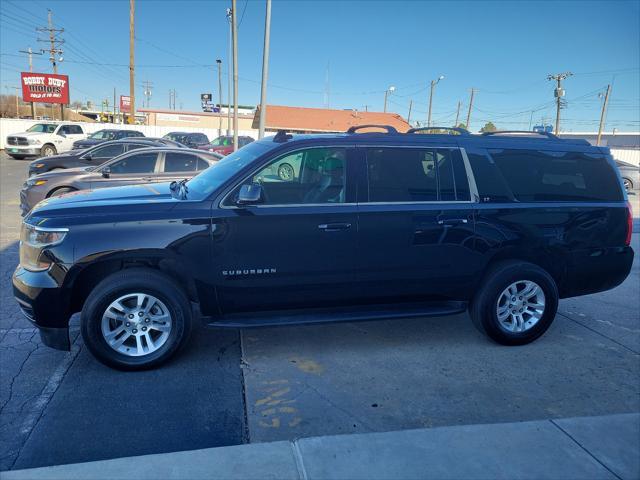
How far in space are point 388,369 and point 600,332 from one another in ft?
8.31

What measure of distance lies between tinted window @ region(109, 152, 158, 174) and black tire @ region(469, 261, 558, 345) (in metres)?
7.21

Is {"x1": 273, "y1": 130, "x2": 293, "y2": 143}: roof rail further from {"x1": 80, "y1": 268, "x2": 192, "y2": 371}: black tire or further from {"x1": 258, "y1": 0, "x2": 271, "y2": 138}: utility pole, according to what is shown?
{"x1": 258, "y1": 0, "x2": 271, "y2": 138}: utility pole

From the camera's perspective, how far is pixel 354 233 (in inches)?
164

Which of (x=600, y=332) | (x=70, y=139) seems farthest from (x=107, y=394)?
(x=70, y=139)

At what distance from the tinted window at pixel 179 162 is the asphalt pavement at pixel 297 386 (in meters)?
5.11

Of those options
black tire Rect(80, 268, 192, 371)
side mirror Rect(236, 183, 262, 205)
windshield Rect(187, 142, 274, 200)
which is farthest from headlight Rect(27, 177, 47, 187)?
side mirror Rect(236, 183, 262, 205)

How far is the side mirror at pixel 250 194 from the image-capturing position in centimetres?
387

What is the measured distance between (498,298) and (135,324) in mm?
3134

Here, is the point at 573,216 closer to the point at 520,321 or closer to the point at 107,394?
the point at 520,321

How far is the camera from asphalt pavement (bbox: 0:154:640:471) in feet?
10.3

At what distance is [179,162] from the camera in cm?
990

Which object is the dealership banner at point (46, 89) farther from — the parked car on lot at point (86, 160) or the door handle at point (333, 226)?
the door handle at point (333, 226)

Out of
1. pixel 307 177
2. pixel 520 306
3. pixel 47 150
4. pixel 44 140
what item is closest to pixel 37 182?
pixel 307 177

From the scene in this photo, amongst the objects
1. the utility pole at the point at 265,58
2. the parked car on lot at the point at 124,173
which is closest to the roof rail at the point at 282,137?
the parked car on lot at the point at 124,173
